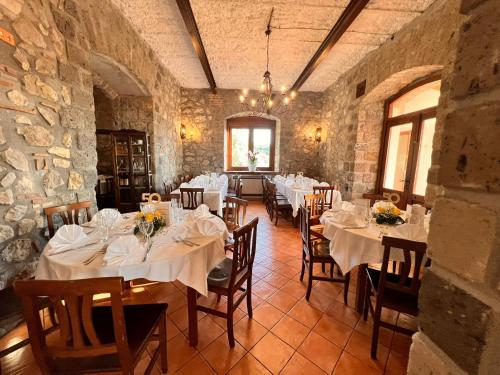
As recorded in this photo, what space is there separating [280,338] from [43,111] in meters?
2.77

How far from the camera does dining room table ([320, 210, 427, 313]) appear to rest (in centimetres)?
175

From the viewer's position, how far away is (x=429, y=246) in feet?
1.80

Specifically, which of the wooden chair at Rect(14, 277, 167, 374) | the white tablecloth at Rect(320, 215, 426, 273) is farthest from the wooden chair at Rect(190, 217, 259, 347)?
the white tablecloth at Rect(320, 215, 426, 273)

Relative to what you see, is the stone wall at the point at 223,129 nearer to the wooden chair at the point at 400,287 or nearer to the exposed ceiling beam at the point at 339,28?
the exposed ceiling beam at the point at 339,28

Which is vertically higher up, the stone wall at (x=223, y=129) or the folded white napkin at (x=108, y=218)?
the stone wall at (x=223, y=129)

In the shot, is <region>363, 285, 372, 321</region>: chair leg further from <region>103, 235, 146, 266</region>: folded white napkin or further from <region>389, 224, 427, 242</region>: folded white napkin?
A: <region>103, 235, 146, 266</region>: folded white napkin

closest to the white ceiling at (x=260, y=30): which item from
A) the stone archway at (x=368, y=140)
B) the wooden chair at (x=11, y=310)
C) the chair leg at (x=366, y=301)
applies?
the stone archway at (x=368, y=140)

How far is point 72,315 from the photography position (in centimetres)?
94

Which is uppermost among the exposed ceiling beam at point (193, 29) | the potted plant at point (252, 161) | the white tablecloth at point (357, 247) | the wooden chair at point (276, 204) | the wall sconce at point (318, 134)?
the exposed ceiling beam at point (193, 29)

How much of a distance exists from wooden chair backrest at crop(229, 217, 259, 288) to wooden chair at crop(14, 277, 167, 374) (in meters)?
0.63

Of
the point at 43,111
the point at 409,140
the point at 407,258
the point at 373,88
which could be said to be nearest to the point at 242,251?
the point at 407,258

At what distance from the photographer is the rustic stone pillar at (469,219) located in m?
0.42

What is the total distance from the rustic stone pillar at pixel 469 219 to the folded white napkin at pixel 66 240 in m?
1.88

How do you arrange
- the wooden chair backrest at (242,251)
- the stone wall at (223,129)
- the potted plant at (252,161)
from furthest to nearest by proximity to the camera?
the potted plant at (252,161), the stone wall at (223,129), the wooden chair backrest at (242,251)
